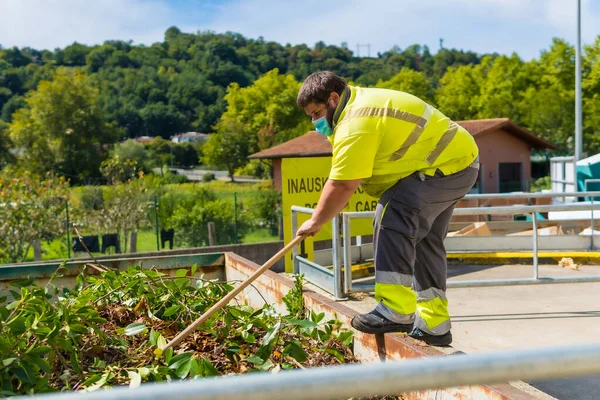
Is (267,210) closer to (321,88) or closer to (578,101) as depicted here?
(578,101)

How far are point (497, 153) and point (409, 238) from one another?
33.6 metres

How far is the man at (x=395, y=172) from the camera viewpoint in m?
3.32

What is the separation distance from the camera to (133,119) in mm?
129750

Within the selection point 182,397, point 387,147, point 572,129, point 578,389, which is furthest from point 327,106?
point 572,129

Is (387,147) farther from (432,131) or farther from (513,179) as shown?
(513,179)

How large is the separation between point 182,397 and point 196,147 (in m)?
101

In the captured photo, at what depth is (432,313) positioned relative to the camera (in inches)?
142

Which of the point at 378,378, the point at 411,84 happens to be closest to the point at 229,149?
the point at 411,84

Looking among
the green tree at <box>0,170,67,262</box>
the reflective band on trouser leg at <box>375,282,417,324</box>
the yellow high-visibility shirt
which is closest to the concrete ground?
the reflective band on trouser leg at <box>375,282,417,324</box>

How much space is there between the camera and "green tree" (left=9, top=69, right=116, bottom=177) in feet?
190

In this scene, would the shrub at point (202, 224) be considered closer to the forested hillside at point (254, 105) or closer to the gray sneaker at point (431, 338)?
the gray sneaker at point (431, 338)

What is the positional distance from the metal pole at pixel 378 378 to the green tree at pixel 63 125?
6038cm

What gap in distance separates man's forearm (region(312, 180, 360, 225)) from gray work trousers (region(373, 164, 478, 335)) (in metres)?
0.27

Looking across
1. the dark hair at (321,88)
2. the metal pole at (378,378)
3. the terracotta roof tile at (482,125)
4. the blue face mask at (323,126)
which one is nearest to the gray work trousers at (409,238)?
the blue face mask at (323,126)
